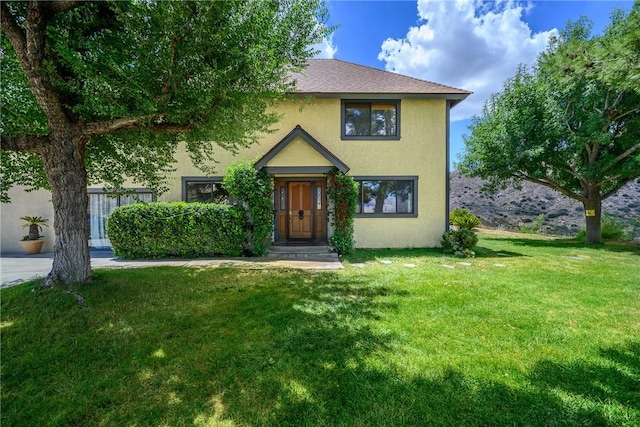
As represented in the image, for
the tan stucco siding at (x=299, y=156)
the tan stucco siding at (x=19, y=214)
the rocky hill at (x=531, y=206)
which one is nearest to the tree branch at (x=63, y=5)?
the tan stucco siding at (x=299, y=156)

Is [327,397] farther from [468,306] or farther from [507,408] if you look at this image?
[468,306]

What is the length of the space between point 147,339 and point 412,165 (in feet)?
33.0

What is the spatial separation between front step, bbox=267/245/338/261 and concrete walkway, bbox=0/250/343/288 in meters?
0.23

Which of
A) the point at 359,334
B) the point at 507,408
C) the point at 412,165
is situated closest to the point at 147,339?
the point at 359,334

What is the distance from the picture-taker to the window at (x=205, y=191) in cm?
1034

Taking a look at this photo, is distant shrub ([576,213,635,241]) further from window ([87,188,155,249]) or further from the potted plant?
the potted plant

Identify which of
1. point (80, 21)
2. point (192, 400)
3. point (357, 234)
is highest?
point (80, 21)

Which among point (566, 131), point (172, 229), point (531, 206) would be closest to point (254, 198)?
point (172, 229)

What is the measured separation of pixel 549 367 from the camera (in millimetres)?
2980

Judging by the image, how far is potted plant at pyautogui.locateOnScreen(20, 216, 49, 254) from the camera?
9.86 metres

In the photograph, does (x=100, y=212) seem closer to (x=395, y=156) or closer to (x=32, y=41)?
(x=32, y=41)

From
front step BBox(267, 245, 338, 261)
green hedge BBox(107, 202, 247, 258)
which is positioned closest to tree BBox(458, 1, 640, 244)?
front step BBox(267, 245, 338, 261)

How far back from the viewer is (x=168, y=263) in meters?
7.84

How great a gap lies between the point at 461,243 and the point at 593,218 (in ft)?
27.8
